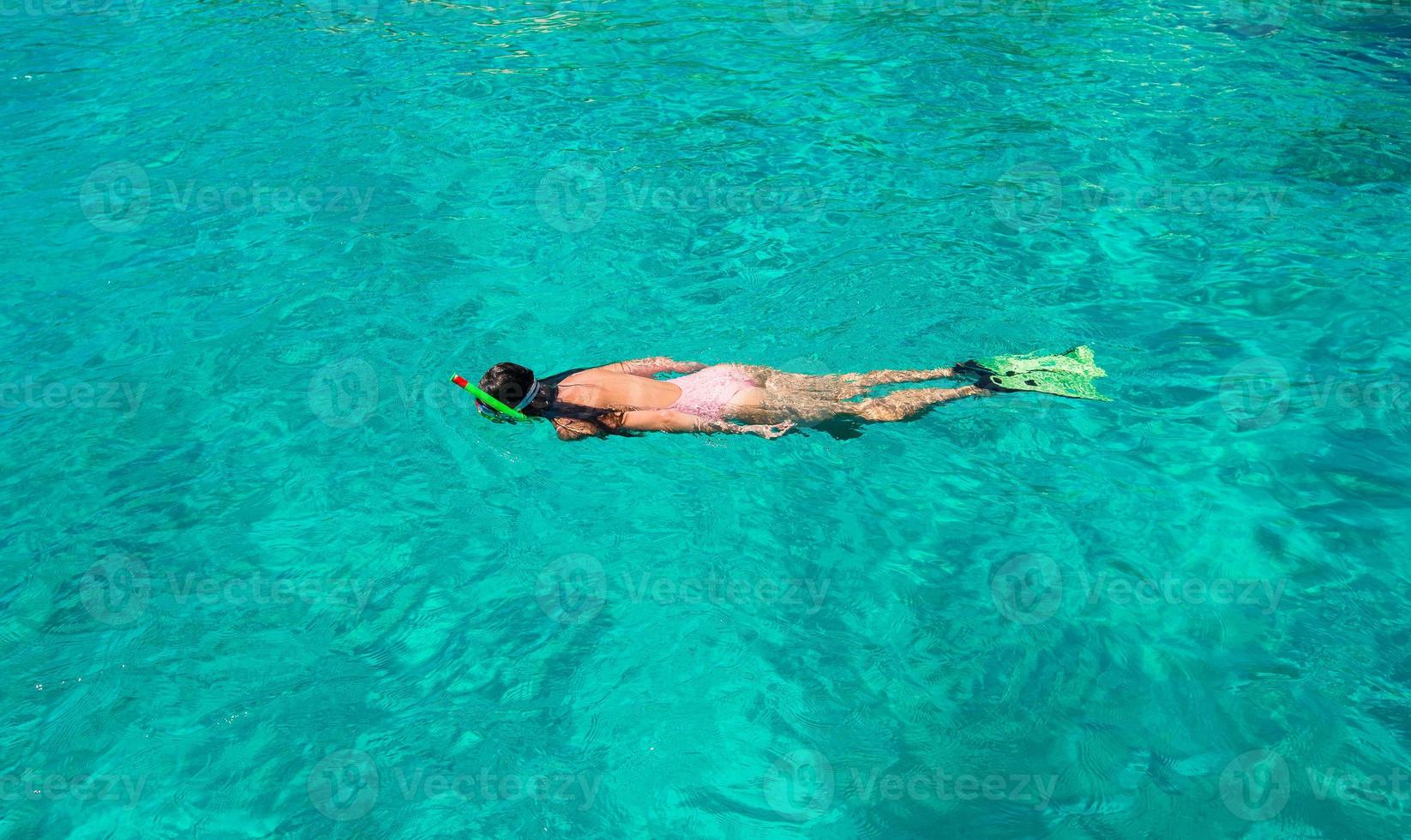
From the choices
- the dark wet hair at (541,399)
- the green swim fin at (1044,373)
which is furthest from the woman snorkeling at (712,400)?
the green swim fin at (1044,373)

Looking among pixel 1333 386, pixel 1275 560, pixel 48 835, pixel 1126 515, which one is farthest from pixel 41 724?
pixel 1333 386

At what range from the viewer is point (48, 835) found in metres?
4.08

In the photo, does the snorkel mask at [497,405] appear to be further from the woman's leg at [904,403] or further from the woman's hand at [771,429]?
the woman's leg at [904,403]

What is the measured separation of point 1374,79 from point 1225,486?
6.55m

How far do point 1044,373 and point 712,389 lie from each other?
2.13 metres

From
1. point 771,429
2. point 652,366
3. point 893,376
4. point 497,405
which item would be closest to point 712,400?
point 771,429

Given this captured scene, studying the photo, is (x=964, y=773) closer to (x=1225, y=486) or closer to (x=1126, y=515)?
(x=1126, y=515)

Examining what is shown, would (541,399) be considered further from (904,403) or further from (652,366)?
(904,403)

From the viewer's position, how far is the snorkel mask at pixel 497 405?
17.4 ft

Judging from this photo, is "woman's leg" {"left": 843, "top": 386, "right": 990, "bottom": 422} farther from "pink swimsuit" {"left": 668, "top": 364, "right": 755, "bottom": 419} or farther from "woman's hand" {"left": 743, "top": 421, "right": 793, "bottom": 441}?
"pink swimsuit" {"left": 668, "top": 364, "right": 755, "bottom": 419}

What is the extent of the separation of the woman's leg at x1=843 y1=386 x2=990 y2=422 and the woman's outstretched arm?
1.07m

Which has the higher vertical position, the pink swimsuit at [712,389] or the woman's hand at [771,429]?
the pink swimsuit at [712,389]

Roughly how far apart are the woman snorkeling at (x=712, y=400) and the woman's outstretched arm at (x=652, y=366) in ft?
0.18

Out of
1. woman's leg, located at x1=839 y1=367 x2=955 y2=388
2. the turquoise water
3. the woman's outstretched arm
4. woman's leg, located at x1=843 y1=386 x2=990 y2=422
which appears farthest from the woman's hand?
the woman's outstretched arm
